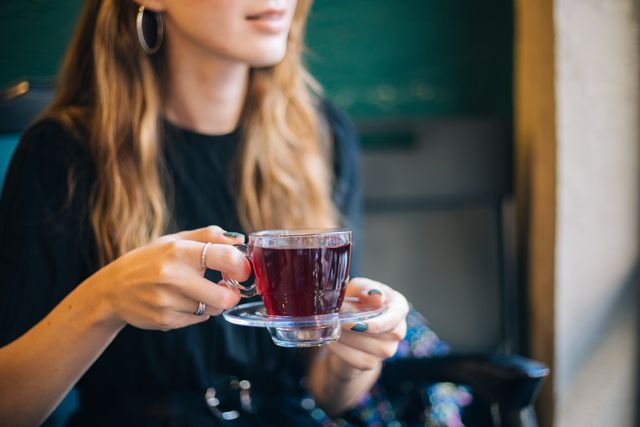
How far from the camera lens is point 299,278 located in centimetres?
67

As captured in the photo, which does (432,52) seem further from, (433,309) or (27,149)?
(27,149)

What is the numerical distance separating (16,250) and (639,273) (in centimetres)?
100

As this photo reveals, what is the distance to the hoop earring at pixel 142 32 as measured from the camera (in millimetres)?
891

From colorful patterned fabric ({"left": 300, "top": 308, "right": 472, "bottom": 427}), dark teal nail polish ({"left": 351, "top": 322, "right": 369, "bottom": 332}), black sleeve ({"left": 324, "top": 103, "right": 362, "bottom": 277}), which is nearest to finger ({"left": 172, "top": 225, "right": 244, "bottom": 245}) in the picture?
dark teal nail polish ({"left": 351, "top": 322, "right": 369, "bottom": 332})

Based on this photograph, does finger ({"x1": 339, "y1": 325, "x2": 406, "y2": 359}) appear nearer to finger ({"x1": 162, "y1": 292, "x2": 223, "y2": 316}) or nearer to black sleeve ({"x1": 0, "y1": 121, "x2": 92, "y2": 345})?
finger ({"x1": 162, "y1": 292, "x2": 223, "y2": 316})

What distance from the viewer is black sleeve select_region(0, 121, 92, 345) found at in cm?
84

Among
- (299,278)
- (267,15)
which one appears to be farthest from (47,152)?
(299,278)

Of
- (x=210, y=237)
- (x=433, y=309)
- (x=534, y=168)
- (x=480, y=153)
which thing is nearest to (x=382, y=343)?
(x=210, y=237)

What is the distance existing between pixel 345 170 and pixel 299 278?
0.62 m

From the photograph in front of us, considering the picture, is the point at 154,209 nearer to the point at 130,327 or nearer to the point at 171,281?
the point at 130,327

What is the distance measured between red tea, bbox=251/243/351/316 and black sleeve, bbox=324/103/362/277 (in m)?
0.55

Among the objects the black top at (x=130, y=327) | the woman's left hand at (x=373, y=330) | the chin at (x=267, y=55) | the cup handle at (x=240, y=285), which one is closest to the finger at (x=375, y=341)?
the woman's left hand at (x=373, y=330)

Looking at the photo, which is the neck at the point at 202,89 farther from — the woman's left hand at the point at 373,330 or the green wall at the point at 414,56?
the green wall at the point at 414,56

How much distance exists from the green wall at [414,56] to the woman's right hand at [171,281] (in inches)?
49.7
